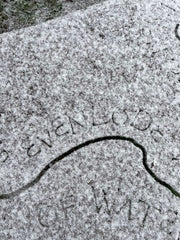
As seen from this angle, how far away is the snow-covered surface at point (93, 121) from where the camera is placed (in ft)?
3.31

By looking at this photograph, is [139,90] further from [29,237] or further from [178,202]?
[29,237]

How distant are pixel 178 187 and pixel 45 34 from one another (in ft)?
2.22

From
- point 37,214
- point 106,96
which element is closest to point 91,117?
point 106,96

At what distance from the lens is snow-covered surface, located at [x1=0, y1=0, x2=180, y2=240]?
39.7 inches

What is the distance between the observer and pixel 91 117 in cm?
109

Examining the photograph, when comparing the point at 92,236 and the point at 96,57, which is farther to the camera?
the point at 96,57

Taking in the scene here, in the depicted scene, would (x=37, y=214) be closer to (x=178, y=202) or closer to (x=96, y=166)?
(x=96, y=166)

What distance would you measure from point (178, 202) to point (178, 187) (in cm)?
4

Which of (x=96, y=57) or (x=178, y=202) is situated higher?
(x=96, y=57)

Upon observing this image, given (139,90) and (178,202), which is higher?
(139,90)

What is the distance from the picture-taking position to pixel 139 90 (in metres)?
1.11

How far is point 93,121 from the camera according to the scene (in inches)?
42.8

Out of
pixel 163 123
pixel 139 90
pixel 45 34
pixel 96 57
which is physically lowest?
pixel 163 123

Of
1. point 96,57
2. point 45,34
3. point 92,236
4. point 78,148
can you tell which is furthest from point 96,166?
point 45,34
